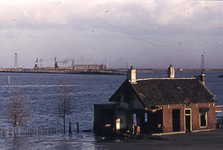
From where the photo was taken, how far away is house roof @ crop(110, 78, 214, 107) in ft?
128

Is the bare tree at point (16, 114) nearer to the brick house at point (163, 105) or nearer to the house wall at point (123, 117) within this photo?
the brick house at point (163, 105)

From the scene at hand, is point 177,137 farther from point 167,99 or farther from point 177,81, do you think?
point 177,81

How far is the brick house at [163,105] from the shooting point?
127ft

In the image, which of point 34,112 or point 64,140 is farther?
point 34,112

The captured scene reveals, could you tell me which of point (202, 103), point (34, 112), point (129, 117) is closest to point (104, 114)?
point (129, 117)

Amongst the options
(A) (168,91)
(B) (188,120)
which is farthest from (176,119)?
(A) (168,91)

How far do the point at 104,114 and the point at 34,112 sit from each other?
107 ft

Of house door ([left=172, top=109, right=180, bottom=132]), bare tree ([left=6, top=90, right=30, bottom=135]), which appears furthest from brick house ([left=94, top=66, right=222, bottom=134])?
bare tree ([left=6, top=90, right=30, bottom=135])

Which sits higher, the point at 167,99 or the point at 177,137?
the point at 167,99

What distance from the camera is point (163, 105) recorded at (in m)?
38.4

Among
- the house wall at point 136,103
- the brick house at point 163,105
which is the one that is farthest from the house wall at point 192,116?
the house wall at point 136,103

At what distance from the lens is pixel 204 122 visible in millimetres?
41188

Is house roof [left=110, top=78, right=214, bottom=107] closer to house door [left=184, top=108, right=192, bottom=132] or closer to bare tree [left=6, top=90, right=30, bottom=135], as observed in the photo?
house door [left=184, top=108, right=192, bottom=132]

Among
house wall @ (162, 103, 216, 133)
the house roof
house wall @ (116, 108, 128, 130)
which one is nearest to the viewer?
house wall @ (162, 103, 216, 133)
